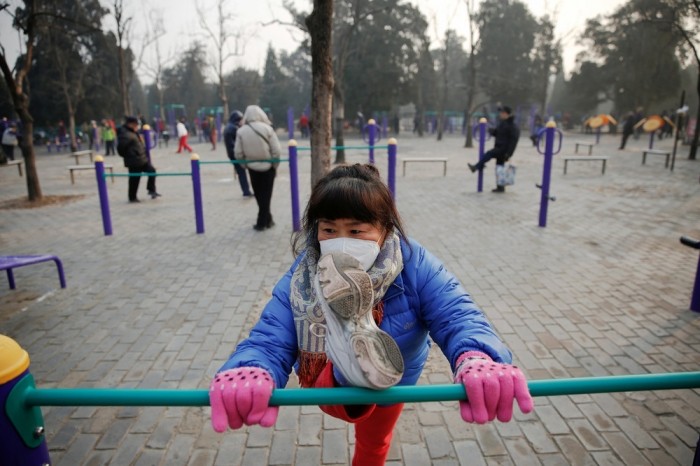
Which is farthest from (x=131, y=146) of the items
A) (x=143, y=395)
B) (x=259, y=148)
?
(x=143, y=395)

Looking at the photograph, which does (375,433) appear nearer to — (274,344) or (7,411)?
(274,344)

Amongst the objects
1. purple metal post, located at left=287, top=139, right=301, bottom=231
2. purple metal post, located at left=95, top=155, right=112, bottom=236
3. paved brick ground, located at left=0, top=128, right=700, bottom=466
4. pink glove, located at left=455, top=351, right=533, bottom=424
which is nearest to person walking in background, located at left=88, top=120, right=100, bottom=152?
paved brick ground, located at left=0, top=128, right=700, bottom=466

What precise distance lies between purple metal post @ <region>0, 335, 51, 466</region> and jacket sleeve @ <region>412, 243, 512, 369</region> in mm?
1067

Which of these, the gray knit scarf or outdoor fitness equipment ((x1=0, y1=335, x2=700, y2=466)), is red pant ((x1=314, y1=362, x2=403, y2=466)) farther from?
outdoor fitness equipment ((x1=0, y1=335, x2=700, y2=466))

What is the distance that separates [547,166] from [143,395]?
689cm

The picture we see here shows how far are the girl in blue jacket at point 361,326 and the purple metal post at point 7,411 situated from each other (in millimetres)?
426

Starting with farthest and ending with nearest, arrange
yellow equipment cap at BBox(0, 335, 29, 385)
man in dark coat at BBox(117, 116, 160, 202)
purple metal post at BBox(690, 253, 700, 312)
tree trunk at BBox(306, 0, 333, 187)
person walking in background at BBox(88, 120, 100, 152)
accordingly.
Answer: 1. person walking in background at BBox(88, 120, 100, 152)
2. man in dark coat at BBox(117, 116, 160, 202)
3. tree trunk at BBox(306, 0, 333, 187)
4. purple metal post at BBox(690, 253, 700, 312)
5. yellow equipment cap at BBox(0, 335, 29, 385)

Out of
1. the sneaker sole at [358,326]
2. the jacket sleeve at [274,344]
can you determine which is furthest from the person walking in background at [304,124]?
the sneaker sole at [358,326]

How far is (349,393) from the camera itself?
1.07 metres

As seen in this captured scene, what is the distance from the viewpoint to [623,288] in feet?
15.3

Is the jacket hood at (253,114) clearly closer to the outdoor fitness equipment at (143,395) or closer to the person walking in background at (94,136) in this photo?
the outdoor fitness equipment at (143,395)

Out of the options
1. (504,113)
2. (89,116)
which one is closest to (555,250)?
(504,113)

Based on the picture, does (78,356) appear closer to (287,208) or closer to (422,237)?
(422,237)

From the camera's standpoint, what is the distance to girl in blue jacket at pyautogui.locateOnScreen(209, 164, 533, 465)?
1106 millimetres
